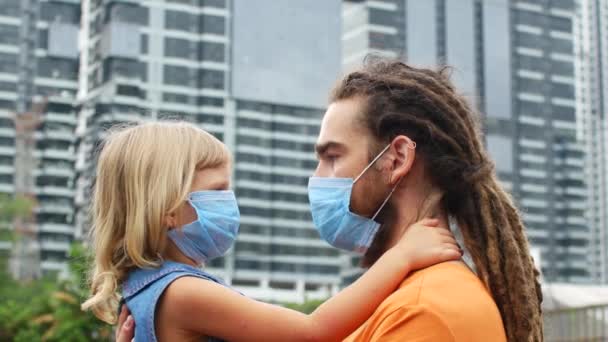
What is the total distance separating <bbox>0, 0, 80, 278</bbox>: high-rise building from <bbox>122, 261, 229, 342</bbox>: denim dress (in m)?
45.3

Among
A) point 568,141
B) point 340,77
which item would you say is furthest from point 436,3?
point 340,77

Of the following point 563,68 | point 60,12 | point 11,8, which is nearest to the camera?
point 60,12

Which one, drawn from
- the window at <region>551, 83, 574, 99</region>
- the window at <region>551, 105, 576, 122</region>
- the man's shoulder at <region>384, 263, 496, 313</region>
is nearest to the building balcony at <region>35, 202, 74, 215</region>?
the window at <region>551, 105, 576, 122</region>

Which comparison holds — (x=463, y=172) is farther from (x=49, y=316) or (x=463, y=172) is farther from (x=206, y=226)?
(x=49, y=316)

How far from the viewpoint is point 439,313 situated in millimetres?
2107

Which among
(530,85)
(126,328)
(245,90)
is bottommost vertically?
(126,328)

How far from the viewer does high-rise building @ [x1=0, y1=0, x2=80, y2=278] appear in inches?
1865

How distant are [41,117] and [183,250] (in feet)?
157

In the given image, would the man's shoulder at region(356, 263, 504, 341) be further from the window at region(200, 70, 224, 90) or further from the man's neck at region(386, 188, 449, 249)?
the window at region(200, 70, 224, 90)

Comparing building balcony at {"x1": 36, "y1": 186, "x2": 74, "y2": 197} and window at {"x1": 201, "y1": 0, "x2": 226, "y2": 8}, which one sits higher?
window at {"x1": 201, "y1": 0, "x2": 226, "y2": 8}

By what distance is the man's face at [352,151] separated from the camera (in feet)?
8.26

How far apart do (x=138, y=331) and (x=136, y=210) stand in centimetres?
31

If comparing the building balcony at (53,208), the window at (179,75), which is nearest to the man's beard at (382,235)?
the window at (179,75)

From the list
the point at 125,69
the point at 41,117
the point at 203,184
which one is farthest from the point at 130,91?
the point at 203,184
